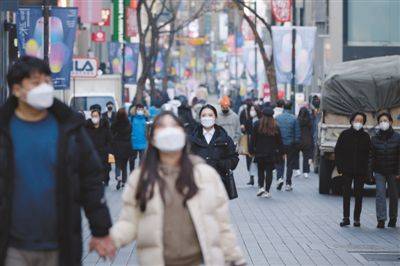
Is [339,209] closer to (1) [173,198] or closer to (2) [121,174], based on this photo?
(2) [121,174]

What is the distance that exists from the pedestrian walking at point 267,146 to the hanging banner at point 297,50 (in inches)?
687

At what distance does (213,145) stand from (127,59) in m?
39.6

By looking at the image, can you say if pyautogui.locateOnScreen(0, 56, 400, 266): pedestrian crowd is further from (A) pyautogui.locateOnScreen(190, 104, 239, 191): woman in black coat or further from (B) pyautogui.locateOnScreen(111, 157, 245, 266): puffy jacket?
(A) pyautogui.locateOnScreen(190, 104, 239, 191): woman in black coat

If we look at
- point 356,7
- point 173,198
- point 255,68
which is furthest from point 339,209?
point 255,68

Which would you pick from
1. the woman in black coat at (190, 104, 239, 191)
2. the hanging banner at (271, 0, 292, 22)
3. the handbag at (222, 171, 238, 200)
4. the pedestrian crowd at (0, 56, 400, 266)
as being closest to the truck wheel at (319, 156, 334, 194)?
the handbag at (222, 171, 238, 200)

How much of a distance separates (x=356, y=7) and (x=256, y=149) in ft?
78.3

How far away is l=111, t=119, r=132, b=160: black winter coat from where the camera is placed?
25891 millimetres

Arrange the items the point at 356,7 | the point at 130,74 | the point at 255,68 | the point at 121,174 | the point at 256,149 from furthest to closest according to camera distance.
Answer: the point at 255,68
the point at 130,74
the point at 356,7
the point at 121,174
the point at 256,149

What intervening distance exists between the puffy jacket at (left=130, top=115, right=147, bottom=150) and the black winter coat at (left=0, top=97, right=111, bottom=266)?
62.5ft

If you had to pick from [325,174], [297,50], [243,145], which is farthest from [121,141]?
[297,50]

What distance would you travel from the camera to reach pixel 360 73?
25500mm

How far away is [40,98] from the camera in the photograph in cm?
709

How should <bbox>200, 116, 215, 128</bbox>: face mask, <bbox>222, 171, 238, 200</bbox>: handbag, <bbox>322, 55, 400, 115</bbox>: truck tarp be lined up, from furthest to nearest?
<bbox>322, 55, 400, 115</bbox>: truck tarp < <bbox>222, 171, 238, 200</bbox>: handbag < <bbox>200, 116, 215, 128</bbox>: face mask

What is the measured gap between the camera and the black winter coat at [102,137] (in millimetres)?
24531
